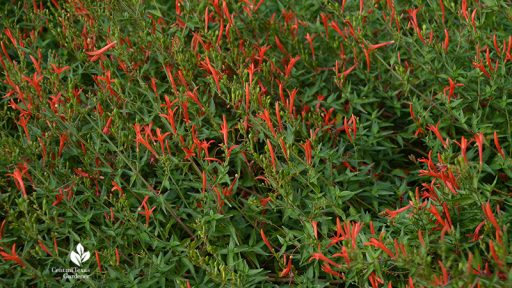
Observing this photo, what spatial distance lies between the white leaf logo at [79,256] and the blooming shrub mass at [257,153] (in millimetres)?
16

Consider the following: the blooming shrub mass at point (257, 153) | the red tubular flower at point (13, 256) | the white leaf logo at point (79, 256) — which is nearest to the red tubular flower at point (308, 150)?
the blooming shrub mass at point (257, 153)

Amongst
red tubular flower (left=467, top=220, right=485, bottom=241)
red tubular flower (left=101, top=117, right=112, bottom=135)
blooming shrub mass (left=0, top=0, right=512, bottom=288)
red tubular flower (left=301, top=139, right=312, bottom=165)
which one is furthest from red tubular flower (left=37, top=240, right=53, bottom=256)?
red tubular flower (left=467, top=220, right=485, bottom=241)

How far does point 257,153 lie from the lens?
331cm

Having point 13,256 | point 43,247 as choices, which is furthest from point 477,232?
point 13,256

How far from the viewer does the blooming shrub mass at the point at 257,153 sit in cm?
328

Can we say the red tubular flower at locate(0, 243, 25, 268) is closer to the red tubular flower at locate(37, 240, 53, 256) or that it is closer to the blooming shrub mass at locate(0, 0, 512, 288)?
the blooming shrub mass at locate(0, 0, 512, 288)

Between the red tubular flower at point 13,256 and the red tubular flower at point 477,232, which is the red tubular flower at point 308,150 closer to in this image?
the red tubular flower at point 477,232

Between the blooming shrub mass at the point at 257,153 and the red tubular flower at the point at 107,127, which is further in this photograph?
the red tubular flower at the point at 107,127

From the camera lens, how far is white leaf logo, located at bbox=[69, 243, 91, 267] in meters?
3.47

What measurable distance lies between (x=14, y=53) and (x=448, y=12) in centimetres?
289

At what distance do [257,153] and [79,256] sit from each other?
103 cm

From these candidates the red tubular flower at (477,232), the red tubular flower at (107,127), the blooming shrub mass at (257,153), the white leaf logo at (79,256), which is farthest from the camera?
the red tubular flower at (107,127)

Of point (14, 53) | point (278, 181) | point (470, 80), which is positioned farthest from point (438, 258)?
point (14, 53)

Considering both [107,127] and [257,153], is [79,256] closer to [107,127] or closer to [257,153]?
[107,127]
